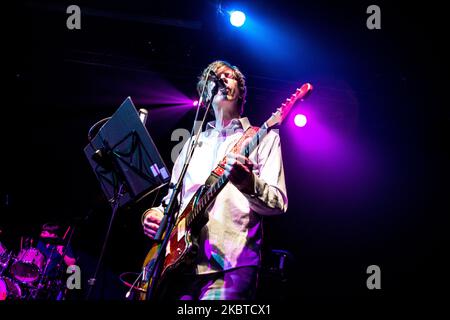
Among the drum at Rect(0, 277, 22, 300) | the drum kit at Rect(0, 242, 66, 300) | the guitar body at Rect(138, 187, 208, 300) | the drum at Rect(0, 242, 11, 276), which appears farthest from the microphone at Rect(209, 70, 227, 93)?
the drum at Rect(0, 242, 11, 276)

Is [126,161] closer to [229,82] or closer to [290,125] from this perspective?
[229,82]

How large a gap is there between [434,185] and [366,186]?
906mm

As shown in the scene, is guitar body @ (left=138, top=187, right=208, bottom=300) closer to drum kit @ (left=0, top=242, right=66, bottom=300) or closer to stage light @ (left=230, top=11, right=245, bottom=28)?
stage light @ (left=230, top=11, right=245, bottom=28)

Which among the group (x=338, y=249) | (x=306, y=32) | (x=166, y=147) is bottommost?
(x=338, y=249)

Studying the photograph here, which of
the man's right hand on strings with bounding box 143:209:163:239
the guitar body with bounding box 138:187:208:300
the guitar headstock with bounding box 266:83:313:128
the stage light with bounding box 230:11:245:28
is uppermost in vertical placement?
the stage light with bounding box 230:11:245:28

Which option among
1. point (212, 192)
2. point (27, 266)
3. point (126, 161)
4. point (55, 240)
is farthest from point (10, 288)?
point (212, 192)

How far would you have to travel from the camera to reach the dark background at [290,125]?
4984 mm

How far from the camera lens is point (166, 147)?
5770 millimetres

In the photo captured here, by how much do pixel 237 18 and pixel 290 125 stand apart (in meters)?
1.68

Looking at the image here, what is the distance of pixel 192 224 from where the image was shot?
2270mm

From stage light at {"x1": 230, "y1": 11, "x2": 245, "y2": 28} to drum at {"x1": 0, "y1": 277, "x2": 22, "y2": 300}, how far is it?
5.40 metres

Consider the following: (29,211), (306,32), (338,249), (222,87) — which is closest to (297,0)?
(306,32)

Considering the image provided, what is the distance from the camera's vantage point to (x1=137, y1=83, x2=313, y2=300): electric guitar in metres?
2.14

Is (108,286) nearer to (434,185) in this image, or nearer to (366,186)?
(366,186)
